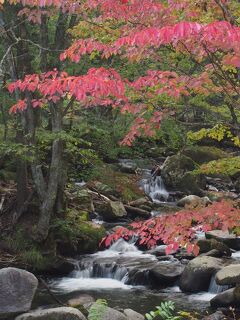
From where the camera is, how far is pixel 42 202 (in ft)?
39.0

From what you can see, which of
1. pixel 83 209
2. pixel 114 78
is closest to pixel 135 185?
pixel 83 209

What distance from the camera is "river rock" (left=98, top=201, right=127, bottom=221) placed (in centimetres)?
1566

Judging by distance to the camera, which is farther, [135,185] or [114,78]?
[135,185]

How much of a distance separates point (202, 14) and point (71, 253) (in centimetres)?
890

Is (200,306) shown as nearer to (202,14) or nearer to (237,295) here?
(237,295)

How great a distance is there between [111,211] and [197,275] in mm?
5536

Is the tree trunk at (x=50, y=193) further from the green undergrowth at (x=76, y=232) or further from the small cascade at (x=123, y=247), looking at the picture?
the small cascade at (x=123, y=247)

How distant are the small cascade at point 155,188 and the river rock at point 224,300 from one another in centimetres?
992

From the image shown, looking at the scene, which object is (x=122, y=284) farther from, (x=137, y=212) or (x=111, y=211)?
(x=137, y=212)

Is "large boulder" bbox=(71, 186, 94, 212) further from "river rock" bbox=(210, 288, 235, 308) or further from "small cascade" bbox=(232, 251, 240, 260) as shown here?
"river rock" bbox=(210, 288, 235, 308)

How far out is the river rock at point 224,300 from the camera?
31.0 ft

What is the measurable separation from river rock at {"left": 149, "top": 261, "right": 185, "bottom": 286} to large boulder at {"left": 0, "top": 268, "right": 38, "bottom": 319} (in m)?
3.65

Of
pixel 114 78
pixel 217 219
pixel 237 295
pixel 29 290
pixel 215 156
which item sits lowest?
pixel 215 156

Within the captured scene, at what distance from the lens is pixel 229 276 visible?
32.8 ft
